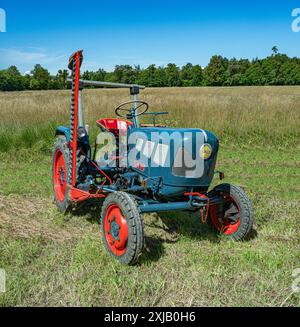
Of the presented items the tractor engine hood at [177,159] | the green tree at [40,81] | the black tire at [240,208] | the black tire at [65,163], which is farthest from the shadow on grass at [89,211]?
the green tree at [40,81]

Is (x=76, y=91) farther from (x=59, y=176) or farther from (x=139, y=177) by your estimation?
(x=59, y=176)

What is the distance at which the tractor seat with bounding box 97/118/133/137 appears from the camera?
432cm

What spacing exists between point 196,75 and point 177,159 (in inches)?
2449

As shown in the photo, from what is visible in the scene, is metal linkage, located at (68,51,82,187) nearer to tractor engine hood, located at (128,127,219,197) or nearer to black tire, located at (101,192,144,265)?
tractor engine hood, located at (128,127,219,197)

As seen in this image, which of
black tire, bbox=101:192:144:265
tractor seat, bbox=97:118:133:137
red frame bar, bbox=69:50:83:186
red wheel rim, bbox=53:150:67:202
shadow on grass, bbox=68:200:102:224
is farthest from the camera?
red wheel rim, bbox=53:150:67:202

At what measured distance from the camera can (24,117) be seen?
409 inches

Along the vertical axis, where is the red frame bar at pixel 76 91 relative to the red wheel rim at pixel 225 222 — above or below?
above

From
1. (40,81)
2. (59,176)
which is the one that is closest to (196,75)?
(40,81)

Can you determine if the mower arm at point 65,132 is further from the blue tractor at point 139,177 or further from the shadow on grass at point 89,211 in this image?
the shadow on grass at point 89,211

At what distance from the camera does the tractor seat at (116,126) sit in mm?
4316

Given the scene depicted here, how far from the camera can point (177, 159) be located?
346 cm

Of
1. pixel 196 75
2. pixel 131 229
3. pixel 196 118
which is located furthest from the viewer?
pixel 196 75

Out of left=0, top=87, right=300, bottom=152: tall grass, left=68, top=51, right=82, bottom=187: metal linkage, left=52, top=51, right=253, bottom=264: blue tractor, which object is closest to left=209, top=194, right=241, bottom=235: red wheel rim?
left=52, top=51, right=253, bottom=264: blue tractor
